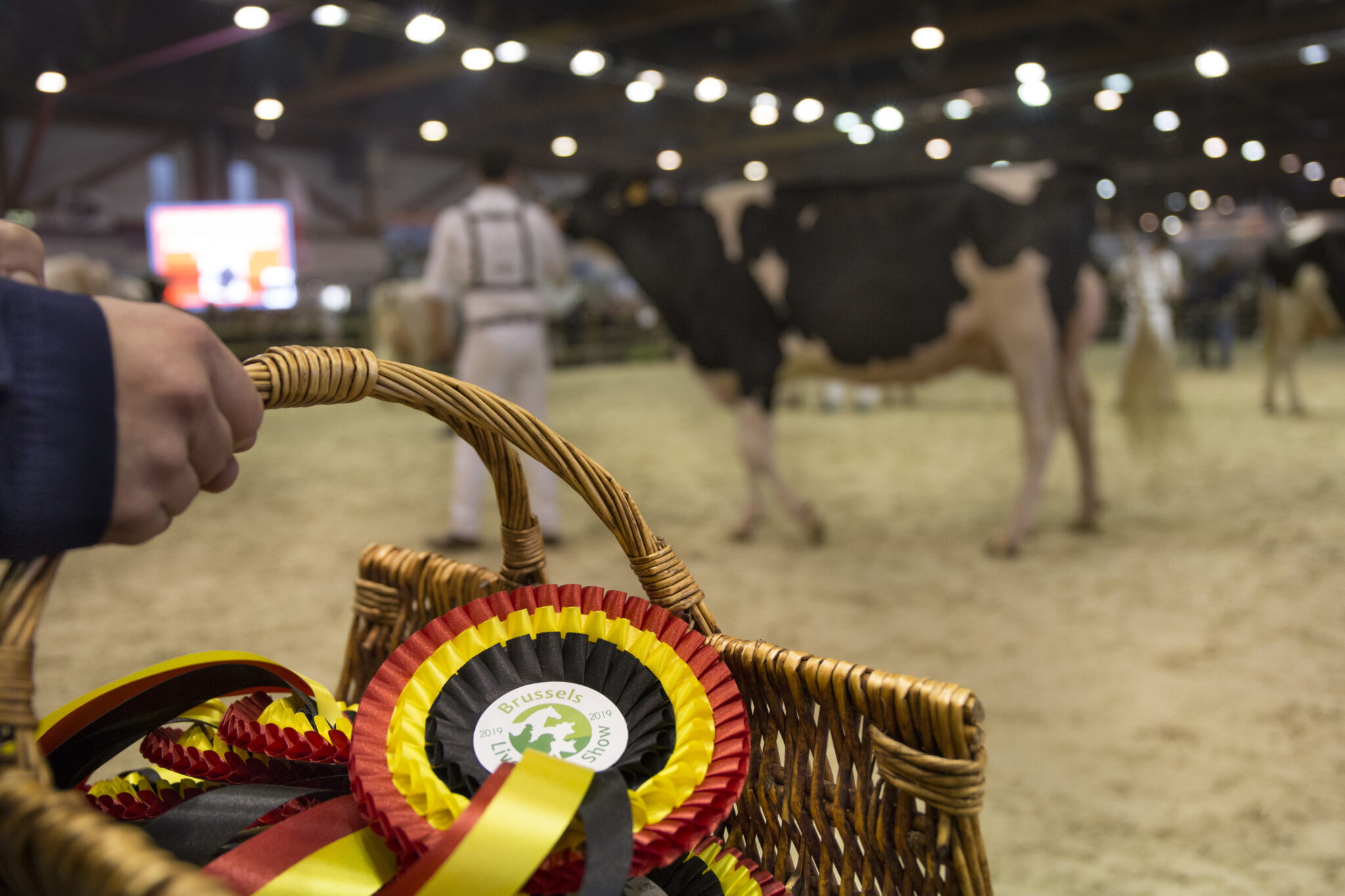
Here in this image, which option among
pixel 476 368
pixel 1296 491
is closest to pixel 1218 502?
pixel 1296 491

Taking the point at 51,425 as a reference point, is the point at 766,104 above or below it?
above

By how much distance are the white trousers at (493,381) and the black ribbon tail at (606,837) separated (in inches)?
87.6

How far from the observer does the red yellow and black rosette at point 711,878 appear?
0.63m

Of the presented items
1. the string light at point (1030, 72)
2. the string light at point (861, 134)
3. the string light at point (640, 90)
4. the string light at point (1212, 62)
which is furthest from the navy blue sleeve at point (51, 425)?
the string light at point (861, 134)

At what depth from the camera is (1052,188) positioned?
2615mm

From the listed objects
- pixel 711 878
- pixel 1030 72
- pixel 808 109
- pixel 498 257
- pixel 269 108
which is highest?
pixel 269 108

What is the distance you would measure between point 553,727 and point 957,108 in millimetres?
10176

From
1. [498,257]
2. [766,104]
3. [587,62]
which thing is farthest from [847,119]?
[498,257]

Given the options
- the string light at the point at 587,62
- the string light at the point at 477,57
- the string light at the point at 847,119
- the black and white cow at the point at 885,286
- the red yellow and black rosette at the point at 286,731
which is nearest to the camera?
the red yellow and black rosette at the point at 286,731

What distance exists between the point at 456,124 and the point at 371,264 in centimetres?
273

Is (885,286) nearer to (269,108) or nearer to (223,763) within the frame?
(223,763)

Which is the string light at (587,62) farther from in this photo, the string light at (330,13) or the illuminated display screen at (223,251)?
the illuminated display screen at (223,251)

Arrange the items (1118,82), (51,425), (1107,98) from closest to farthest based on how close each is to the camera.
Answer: (51,425) < (1118,82) < (1107,98)

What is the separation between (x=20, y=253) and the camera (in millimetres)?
555
